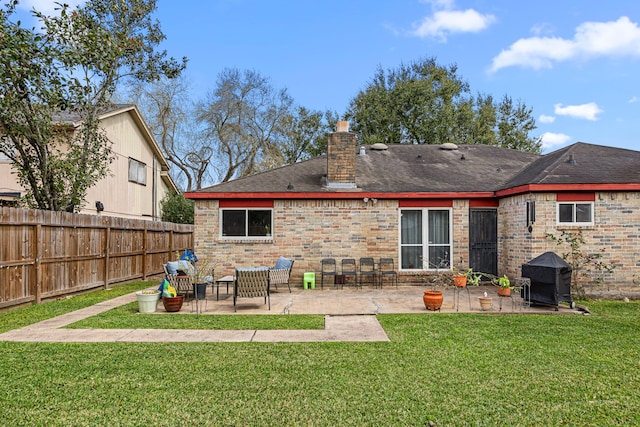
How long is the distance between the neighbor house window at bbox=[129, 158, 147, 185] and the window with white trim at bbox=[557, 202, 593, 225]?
17.4 meters

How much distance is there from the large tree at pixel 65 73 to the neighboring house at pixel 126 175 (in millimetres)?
2817

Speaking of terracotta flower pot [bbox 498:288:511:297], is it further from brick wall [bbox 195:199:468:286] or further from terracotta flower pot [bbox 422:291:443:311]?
terracotta flower pot [bbox 422:291:443:311]

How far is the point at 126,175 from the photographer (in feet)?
62.7

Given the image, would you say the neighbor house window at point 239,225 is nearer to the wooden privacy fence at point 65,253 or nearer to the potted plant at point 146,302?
the wooden privacy fence at point 65,253

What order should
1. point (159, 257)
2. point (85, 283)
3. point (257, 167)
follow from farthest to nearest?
1. point (257, 167)
2. point (159, 257)
3. point (85, 283)

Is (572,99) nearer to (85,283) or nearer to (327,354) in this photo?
(327,354)

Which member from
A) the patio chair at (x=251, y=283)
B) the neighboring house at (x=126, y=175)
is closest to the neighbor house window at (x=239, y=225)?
the patio chair at (x=251, y=283)

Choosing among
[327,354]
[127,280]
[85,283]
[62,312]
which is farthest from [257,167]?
[327,354]

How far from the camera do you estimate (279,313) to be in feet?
27.8

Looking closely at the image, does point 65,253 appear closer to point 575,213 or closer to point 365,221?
point 365,221

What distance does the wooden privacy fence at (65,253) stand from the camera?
873 cm

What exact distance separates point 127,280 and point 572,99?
802 inches

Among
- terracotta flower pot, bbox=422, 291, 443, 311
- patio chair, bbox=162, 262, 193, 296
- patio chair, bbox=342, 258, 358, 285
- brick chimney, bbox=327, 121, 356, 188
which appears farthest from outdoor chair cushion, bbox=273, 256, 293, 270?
terracotta flower pot, bbox=422, 291, 443, 311

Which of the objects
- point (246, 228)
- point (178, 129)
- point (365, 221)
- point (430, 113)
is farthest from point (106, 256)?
point (430, 113)
